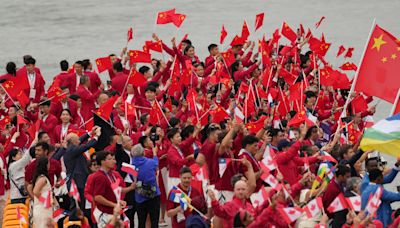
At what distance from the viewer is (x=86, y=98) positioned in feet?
60.0

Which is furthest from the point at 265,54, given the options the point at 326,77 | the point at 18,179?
the point at 18,179

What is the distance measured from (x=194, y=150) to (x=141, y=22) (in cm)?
1881

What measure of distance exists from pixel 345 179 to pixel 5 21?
2334cm

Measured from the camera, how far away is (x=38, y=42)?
31.4 metres

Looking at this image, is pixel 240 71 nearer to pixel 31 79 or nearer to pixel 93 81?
pixel 93 81

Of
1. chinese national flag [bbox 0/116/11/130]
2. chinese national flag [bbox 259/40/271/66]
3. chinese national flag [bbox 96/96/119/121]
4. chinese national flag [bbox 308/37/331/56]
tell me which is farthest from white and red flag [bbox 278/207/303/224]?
chinese national flag [bbox 308/37/331/56]

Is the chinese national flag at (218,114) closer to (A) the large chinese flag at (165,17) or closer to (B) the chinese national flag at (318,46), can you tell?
(B) the chinese national flag at (318,46)

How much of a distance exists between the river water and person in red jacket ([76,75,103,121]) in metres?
7.78

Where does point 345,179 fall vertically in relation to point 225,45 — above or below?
above

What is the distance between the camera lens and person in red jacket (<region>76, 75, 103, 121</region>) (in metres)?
18.2

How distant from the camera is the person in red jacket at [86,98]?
18.2 metres

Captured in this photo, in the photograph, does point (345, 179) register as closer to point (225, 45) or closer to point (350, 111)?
point (350, 111)

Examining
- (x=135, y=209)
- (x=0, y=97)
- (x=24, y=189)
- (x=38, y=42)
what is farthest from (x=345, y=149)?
(x=38, y=42)

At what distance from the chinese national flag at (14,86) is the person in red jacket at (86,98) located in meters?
0.87
